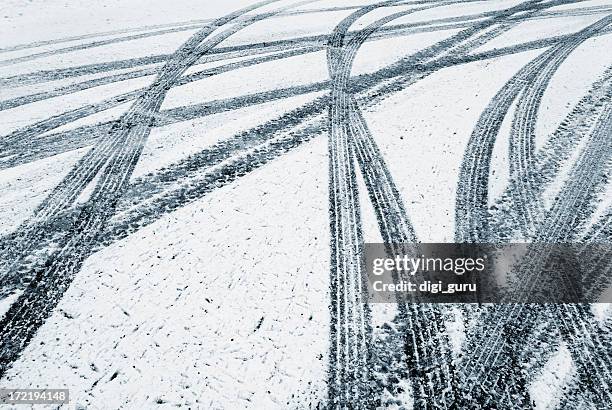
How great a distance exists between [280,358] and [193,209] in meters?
2.14

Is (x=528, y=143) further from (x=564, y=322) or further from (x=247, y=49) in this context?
(x=247, y=49)

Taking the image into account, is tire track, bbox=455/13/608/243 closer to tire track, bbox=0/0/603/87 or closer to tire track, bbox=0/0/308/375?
tire track, bbox=0/0/603/87

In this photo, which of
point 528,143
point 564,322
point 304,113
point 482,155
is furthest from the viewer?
point 304,113

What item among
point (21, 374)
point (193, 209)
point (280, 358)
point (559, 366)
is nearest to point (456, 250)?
point (559, 366)

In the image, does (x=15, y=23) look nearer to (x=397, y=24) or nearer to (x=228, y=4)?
(x=228, y=4)

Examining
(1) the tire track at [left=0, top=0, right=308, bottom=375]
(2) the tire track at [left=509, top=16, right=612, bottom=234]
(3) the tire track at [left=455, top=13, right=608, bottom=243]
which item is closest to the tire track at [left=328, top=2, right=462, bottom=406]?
(3) the tire track at [left=455, top=13, right=608, bottom=243]

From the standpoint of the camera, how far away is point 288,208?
468 cm

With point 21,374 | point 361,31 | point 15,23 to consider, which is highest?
point 15,23

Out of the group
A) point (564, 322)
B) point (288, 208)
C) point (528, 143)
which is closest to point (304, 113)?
point (288, 208)

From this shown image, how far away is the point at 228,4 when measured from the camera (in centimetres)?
1150

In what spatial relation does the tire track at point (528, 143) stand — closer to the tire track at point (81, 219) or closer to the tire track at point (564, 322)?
the tire track at point (564, 322)

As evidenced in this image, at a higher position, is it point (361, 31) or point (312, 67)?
point (361, 31)

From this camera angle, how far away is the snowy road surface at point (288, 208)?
3.16 metres

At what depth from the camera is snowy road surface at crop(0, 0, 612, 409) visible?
10.4ft
